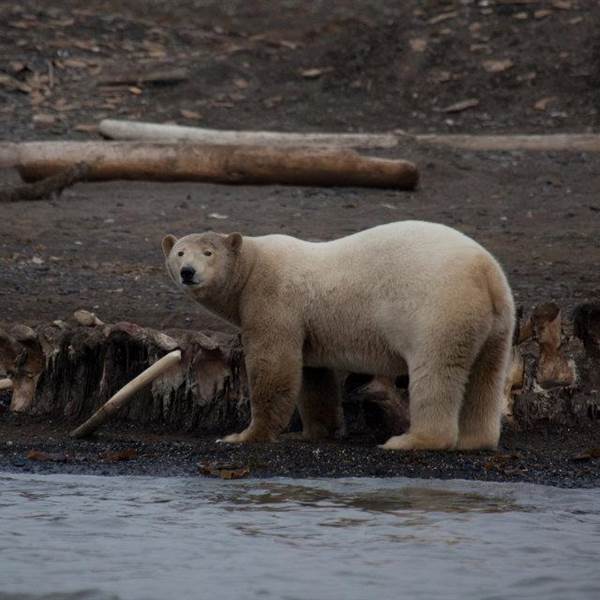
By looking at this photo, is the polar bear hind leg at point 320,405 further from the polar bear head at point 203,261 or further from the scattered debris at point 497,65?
the scattered debris at point 497,65

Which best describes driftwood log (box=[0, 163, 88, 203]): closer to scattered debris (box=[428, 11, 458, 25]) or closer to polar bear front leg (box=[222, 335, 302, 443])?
polar bear front leg (box=[222, 335, 302, 443])

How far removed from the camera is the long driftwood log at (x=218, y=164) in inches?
582

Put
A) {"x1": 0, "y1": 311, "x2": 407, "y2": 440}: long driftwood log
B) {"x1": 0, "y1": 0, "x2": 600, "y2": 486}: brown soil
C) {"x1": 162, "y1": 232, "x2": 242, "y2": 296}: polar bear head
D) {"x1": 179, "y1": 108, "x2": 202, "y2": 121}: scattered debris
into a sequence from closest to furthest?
{"x1": 162, "y1": 232, "x2": 242, "y2": 296}: polar bear head, {"x1": 0, "y1": 311, "x2": 407, "y2": 440}: long driftwood log, {"x1": 0, "y1": 0, "x2": 600, "y2": 486}: brown soil, {"x1": 179, "y1": 108, "x2": 202, "y2": 121}: scattered debris

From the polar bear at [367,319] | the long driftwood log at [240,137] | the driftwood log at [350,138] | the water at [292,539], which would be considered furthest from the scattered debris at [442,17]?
the water at [292,539]

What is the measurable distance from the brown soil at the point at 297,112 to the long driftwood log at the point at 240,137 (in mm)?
410

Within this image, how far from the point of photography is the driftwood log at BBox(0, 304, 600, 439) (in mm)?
9156

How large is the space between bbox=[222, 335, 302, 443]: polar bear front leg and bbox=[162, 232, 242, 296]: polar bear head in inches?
17.3

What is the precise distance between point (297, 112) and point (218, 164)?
13.3ft

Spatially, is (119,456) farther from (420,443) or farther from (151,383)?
(420,443)

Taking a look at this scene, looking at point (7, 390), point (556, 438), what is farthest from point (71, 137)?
point (556, 438)

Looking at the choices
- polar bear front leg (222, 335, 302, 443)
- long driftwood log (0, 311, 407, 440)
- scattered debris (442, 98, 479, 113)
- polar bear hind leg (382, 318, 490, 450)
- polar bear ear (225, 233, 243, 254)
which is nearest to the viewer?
polar bear hind leg (382, 318, 490, 450)

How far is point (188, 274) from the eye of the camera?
884 centimetres

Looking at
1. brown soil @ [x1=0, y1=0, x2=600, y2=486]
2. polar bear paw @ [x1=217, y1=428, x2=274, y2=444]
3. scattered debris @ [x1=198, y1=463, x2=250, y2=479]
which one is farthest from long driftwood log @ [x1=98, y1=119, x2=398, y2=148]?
scattered debris @ [x1=198, y1=463, x2=250, y2=479]

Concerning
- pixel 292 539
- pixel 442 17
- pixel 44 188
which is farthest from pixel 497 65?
pixel 292 539
